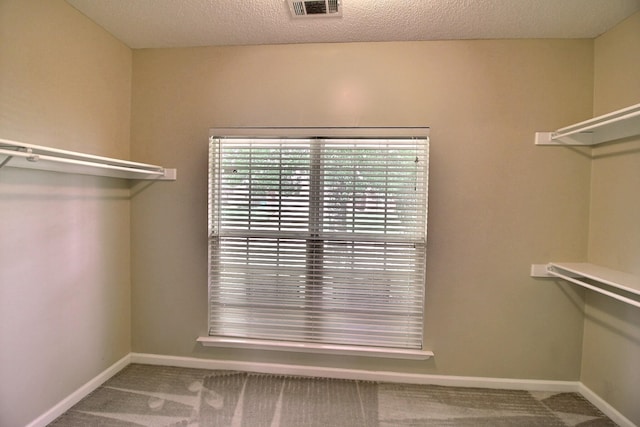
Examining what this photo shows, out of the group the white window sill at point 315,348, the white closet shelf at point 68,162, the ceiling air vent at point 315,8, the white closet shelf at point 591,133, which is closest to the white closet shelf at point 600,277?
the white closet shelf at point 591,133

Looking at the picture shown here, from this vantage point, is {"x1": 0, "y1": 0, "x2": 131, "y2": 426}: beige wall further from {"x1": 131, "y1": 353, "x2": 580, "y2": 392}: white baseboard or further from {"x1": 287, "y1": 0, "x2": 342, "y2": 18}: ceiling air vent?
{"x1": 287, "y1": 0, "x2": 342, "y2": 18}: ceiling air vent

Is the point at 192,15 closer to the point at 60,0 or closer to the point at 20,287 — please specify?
the point at 60,0

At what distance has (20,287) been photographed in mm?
1373

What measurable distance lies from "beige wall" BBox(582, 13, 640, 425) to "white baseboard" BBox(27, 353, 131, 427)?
327 centimetres

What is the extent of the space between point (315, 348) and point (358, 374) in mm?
363

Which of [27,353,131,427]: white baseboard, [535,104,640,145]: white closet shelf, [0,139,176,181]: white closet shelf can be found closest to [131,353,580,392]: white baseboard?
[27,353,131,427]: white baseboard

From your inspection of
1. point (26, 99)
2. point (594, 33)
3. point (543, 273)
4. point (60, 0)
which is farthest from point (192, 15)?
point (543, 273)

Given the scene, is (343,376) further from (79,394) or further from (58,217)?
(58,217)

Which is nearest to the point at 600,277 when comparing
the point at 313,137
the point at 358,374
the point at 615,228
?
the point at 615,228

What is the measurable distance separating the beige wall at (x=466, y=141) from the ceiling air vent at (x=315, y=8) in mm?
280

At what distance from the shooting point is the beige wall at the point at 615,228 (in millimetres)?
1534

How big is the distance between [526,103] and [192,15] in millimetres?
2241

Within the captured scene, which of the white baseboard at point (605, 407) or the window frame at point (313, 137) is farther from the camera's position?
the window frame at point (313, 137)

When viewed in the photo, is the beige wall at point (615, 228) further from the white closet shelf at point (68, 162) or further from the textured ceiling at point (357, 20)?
the white closet shelf at point (68, 162)
